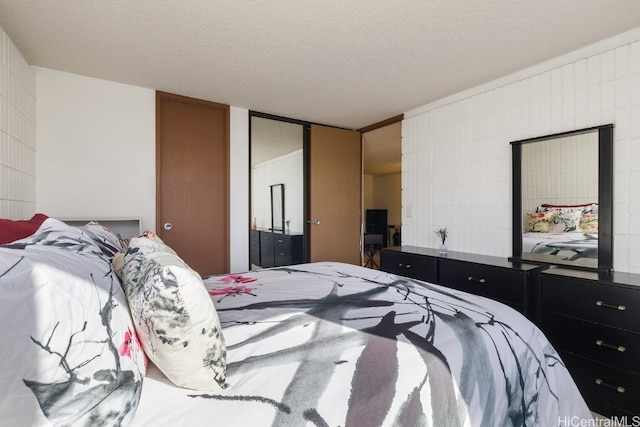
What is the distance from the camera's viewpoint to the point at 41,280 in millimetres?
632

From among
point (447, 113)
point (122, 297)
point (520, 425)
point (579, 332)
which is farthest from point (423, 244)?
point (122, 297)

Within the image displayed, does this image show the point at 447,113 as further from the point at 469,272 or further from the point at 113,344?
the point at 113,344

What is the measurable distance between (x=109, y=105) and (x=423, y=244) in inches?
131

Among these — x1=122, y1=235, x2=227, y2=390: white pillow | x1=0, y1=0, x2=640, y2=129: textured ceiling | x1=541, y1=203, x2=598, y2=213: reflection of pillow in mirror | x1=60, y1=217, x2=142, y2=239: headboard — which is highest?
x1=0, y1=0, x2=640, y2=129: textured ceiling

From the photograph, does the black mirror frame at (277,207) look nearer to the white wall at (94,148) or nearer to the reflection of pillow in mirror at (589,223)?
the white wall at (94,148)

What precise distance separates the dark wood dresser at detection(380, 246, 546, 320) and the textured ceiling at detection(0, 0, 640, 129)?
5.08 ft

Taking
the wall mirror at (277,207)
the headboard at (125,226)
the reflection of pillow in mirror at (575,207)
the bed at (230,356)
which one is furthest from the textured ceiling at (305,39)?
the wall mirror at (277,207)

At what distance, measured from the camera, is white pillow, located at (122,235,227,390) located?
2.64 feet

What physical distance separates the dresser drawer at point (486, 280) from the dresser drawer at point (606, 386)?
17.4 inches

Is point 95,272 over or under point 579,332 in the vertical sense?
over

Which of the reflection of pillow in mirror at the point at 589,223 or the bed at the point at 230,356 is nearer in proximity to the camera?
the bed at the point at 230,356

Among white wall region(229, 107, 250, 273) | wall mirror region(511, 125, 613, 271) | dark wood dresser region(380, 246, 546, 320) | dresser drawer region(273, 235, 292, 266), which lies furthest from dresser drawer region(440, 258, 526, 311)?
dresser drawer region(273, 235, 292, 266)

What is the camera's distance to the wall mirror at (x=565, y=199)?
2.13m

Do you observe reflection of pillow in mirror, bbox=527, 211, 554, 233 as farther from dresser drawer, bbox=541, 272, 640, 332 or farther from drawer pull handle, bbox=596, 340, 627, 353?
drawer pull handle, bbox=596, 340, 627, 353
